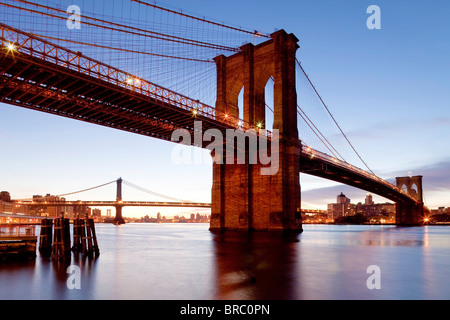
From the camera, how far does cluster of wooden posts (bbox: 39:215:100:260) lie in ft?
62.1

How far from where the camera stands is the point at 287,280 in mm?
12258

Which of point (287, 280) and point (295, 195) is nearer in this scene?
point (287, 280)

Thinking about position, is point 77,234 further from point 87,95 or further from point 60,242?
point 87,95

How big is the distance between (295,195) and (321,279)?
2723cm

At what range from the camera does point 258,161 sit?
41906mm

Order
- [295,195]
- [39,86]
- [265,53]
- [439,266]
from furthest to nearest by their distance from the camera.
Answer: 1. [265,53]
2. [295,195]
3. [39,86]
4. [439,266]

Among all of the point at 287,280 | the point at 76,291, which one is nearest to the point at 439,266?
the point at 287,280

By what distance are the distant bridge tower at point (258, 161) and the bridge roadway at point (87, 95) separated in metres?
4.72

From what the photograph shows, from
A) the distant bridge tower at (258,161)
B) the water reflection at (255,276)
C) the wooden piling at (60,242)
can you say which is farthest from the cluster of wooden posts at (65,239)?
the distant bridge tower at (258,161)

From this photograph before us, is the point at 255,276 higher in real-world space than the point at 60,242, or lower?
lower

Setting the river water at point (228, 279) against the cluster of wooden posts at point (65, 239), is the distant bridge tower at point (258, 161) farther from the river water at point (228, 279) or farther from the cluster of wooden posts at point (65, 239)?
the cluster of wooden posts at point (65, 239)

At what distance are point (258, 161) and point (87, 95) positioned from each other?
20.6 m

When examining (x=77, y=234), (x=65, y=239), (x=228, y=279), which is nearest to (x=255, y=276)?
(x=228, y=279)
